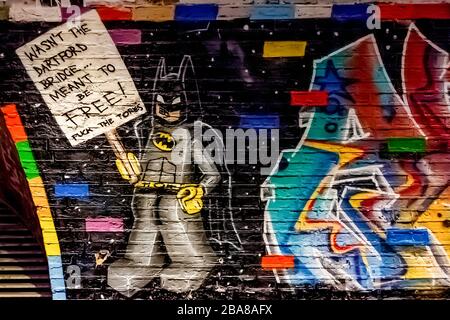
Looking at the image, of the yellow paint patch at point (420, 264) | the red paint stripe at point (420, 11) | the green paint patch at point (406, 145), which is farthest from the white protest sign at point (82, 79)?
the yellow paint patch at point (420, 264)

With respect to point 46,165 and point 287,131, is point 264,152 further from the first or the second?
point 46,165

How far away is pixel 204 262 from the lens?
219 inches

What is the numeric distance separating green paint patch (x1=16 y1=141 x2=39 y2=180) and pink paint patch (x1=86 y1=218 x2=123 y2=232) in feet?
2.00

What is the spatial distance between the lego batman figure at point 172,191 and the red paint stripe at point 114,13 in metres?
0.49

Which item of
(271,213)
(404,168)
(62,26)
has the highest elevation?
(62,26)

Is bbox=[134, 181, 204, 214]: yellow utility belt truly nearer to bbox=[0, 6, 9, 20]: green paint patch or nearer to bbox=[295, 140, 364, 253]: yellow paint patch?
bbox=[295, 140, 364, 253]: yellow paint patch

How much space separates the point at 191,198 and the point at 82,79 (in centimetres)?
137

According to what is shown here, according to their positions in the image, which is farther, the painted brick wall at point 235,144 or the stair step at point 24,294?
the stair step at point 24,294

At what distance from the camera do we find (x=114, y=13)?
5539mm

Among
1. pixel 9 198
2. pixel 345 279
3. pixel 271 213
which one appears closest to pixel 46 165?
pixel 9 198

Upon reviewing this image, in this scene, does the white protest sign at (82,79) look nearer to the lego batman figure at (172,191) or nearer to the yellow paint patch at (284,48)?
the lego batman figure at (172,191)

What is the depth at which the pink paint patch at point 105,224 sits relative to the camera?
5574 mm

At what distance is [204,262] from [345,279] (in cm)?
120

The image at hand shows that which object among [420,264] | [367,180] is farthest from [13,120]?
[420,264]
